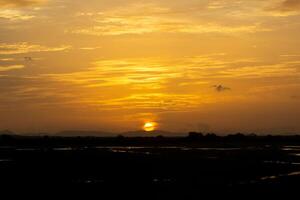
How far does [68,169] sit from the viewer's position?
5441 cm

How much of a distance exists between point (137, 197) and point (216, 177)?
44.4ft

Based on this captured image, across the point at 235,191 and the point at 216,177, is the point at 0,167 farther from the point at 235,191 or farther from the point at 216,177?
the point at 235,191

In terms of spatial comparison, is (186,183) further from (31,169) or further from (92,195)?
(31,169)

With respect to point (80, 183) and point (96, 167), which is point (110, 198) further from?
→ point (96, 167)

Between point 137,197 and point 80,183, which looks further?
point 80,183

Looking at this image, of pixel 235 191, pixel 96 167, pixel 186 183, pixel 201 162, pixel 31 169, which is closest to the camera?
pixel 235 191

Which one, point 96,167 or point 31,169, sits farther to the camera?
point 96,167

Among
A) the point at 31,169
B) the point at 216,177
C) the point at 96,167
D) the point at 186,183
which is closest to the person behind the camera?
the point at 186,183

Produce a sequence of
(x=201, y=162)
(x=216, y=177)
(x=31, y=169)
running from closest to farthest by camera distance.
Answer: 1. (x=216, y=177)
2. (x=31, y=169)
3. (x=201, y=162)

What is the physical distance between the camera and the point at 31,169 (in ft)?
176

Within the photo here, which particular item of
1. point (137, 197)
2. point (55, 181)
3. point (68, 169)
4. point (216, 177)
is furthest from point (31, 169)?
point (137, 197)

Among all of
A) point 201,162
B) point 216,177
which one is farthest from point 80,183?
point 201,162

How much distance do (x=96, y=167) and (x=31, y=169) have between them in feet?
22.2

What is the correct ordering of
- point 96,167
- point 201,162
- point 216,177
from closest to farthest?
point 216,177 < point 96,167 < point 201,162
